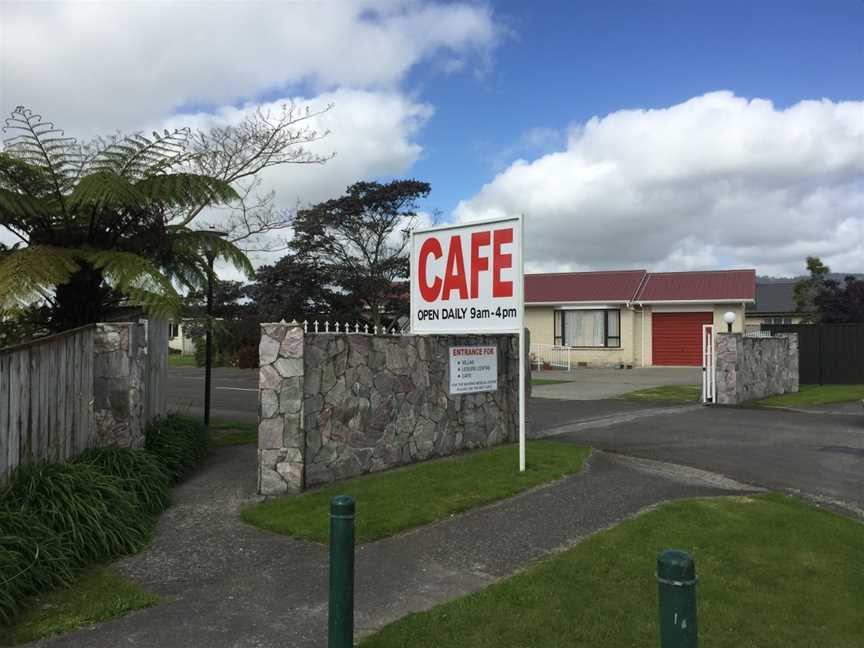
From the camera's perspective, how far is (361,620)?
442 centimetres

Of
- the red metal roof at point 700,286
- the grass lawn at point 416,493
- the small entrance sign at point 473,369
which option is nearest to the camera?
the grass lawn at point 416,493

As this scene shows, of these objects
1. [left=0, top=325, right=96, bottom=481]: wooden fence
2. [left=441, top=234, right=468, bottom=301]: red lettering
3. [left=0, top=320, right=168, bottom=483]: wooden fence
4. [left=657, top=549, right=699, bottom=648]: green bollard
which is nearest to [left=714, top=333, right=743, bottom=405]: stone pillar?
[left=441, top=234, right=468, bottom=301]: red lettering

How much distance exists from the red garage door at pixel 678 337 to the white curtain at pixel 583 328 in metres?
2.27

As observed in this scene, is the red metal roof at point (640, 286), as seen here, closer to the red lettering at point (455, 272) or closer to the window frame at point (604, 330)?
the window frame at point (604, 330)

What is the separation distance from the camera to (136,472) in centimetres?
700

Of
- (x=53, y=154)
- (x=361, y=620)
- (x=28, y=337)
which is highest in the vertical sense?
(x=53, y=154)

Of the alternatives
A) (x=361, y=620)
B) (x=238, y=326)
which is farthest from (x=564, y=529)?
(x=238, y=326)

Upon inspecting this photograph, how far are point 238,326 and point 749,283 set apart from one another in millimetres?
20904

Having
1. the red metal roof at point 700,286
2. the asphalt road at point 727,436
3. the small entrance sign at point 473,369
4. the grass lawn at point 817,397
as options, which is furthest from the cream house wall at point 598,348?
the small entrance sign at point 473,369

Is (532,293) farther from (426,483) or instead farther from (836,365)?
(426,483)

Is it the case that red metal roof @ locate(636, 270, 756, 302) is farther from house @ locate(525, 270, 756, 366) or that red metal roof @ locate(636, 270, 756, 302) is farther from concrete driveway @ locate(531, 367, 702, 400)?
concrete driveway @ locate(531, 367, 702, 400)

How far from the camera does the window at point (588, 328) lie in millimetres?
31109

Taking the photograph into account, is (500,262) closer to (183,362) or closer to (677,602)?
(677,602)

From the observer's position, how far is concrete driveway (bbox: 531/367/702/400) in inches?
768
